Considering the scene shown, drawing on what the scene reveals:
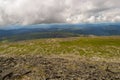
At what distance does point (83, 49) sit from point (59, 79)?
144m

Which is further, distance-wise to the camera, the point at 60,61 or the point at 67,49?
the point at 67,49

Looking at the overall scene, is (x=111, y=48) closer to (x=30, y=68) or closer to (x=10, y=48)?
(x=10, y=48)

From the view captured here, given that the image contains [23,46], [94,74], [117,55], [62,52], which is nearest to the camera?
[94,74]

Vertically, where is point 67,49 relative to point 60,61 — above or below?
below

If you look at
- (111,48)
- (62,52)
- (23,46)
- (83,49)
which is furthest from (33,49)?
(111,48)

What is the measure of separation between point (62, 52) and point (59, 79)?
140148 mm

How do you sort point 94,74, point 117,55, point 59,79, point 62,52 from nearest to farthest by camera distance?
point 59,79 < point 94,74 < point 117,55 < point 62,52

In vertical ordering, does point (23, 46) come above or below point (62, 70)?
below

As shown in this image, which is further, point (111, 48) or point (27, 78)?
point (111, 48)

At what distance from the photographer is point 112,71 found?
32844 mm

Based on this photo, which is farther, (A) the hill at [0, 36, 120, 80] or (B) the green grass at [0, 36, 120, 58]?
(B) the green grass at [0, 36, 120, 58]

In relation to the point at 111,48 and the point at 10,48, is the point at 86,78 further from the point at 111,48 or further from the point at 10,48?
the point at 10,48

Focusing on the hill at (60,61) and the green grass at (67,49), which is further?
the green grass at (67,49)

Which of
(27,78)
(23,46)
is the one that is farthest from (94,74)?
(23,46)
